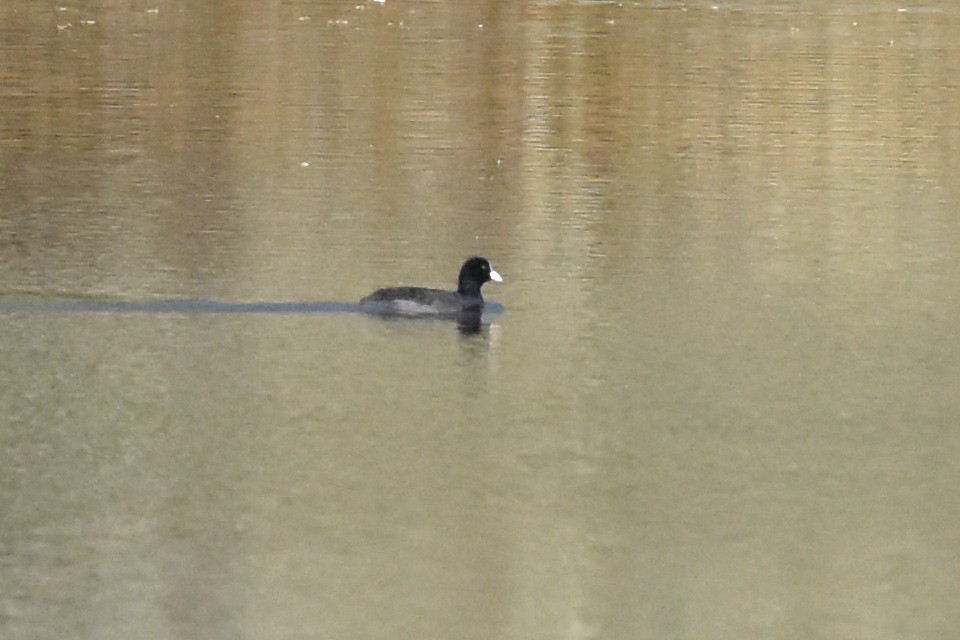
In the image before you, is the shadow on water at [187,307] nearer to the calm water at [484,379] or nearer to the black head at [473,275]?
the calm water at [484,379]

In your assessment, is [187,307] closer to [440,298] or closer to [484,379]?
[440,298]

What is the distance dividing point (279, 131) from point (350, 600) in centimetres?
1749

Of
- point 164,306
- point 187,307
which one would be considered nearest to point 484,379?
point 187,307

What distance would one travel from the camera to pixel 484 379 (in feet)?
41.4

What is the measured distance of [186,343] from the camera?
43.9ft

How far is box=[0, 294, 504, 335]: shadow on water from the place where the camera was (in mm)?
14367

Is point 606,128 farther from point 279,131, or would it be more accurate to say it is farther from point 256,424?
point 256,424

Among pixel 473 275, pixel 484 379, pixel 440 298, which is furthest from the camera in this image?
pixel 473 275

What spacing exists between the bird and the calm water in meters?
0.16

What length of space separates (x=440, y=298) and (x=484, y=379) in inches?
85.7

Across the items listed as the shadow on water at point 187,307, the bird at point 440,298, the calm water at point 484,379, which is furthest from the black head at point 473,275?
the calm water at point 484,379

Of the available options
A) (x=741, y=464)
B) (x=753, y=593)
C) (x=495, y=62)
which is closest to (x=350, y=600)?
(x=753, y=593)

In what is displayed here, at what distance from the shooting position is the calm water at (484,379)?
28.1ft

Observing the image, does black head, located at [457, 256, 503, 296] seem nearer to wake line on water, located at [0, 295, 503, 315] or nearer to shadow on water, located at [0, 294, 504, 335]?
shadow on water, located at [0, 294, 504, 335]
